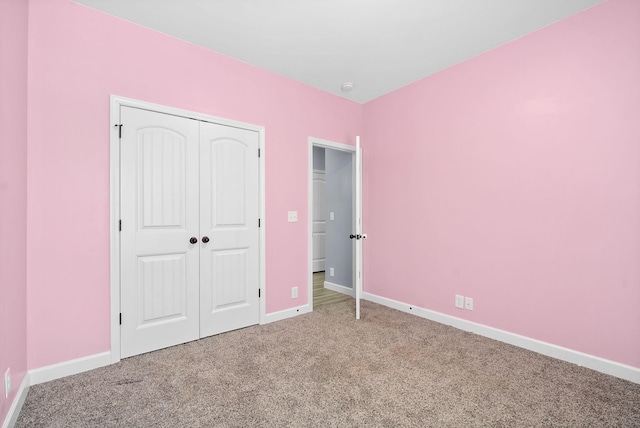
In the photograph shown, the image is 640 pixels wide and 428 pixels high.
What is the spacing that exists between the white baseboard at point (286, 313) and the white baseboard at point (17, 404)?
1.82 m

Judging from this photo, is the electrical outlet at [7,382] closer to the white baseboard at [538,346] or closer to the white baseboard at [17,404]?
the white baseboard at [17,404]

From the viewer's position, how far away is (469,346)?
262cm

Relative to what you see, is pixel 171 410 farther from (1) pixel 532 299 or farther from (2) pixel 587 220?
(2) pixel 587 220

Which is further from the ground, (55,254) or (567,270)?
(55,254)

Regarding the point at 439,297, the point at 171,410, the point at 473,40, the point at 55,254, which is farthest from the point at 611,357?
the point at 55,254

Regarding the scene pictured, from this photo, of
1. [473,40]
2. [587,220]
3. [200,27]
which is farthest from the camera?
[473,40]

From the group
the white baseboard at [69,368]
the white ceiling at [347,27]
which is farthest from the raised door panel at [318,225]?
the white baseboard at [69,368]

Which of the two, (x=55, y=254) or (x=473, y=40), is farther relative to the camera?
(x=473, y=40)

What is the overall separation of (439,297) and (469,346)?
2.21 feet

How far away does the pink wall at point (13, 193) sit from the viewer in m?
1.60

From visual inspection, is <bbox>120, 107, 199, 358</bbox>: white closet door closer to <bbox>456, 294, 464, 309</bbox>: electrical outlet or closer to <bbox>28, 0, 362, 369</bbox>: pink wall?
<bbox>28, 0, 362, 369</bbox>: pink wall

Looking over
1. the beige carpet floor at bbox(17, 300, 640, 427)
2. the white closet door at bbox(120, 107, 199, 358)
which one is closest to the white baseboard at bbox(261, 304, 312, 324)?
the beige carpet floor at bbox(17, 300, 640, 427)

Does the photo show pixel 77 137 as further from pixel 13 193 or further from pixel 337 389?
pixel 337 389

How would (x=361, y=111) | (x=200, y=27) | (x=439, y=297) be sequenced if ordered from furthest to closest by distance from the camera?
1. (x=361, y=111)
2. (x=439, y=297)
3. (x=200, y=27)
